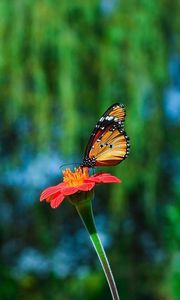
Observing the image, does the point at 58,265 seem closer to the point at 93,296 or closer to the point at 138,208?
the point at 93,296

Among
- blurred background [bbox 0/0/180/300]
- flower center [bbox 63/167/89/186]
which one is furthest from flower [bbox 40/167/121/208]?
blurred background [bbox 0/0/180/300]

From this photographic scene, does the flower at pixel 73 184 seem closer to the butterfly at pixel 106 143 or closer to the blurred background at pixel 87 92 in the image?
the butterfly at pixel 106 143

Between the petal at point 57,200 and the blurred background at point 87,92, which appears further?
the blurred background at point 87,92

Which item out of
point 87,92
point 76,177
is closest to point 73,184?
point 76,177

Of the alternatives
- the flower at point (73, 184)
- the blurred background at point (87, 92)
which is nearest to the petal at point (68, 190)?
the flower at point (73, 184)

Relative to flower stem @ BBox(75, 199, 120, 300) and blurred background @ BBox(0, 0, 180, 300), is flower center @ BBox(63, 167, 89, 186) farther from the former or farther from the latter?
blurred background @ BBox(0, 0, 180, 300)

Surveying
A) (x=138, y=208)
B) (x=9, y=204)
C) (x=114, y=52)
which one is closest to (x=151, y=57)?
(x=114, y=52)
